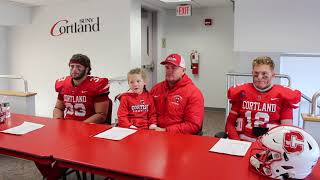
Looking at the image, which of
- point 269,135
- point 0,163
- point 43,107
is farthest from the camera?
point 43,107

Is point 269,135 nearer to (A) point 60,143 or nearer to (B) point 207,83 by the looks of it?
(A) point 60,143

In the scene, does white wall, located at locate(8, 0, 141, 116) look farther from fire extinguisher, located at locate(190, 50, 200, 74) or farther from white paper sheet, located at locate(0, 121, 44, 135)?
white paper sheet, located at locate(0, 121, 44, 135)

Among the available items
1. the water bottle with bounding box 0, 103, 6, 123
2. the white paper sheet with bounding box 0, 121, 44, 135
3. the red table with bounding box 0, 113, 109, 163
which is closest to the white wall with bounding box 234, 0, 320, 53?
the red table with bounding box 0, 113, 109, 163

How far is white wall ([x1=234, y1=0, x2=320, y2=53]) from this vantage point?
4.11m

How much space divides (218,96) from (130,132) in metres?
5.02

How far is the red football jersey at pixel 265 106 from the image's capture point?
231 centimetres

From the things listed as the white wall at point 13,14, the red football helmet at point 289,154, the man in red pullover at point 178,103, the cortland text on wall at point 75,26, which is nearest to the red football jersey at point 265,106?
the man in red pullover at point 178,103

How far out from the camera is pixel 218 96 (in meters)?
6.93

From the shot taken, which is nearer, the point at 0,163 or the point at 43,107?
the point at 0,163

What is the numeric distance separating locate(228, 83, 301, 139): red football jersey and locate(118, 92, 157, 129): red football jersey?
2.62 feet

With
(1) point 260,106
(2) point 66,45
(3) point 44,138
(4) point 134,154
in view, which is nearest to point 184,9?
(2) point 66,45

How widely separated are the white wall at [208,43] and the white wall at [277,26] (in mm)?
2233

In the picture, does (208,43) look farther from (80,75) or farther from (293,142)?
(293,142)

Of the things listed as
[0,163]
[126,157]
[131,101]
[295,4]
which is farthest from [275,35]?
[0,163]
